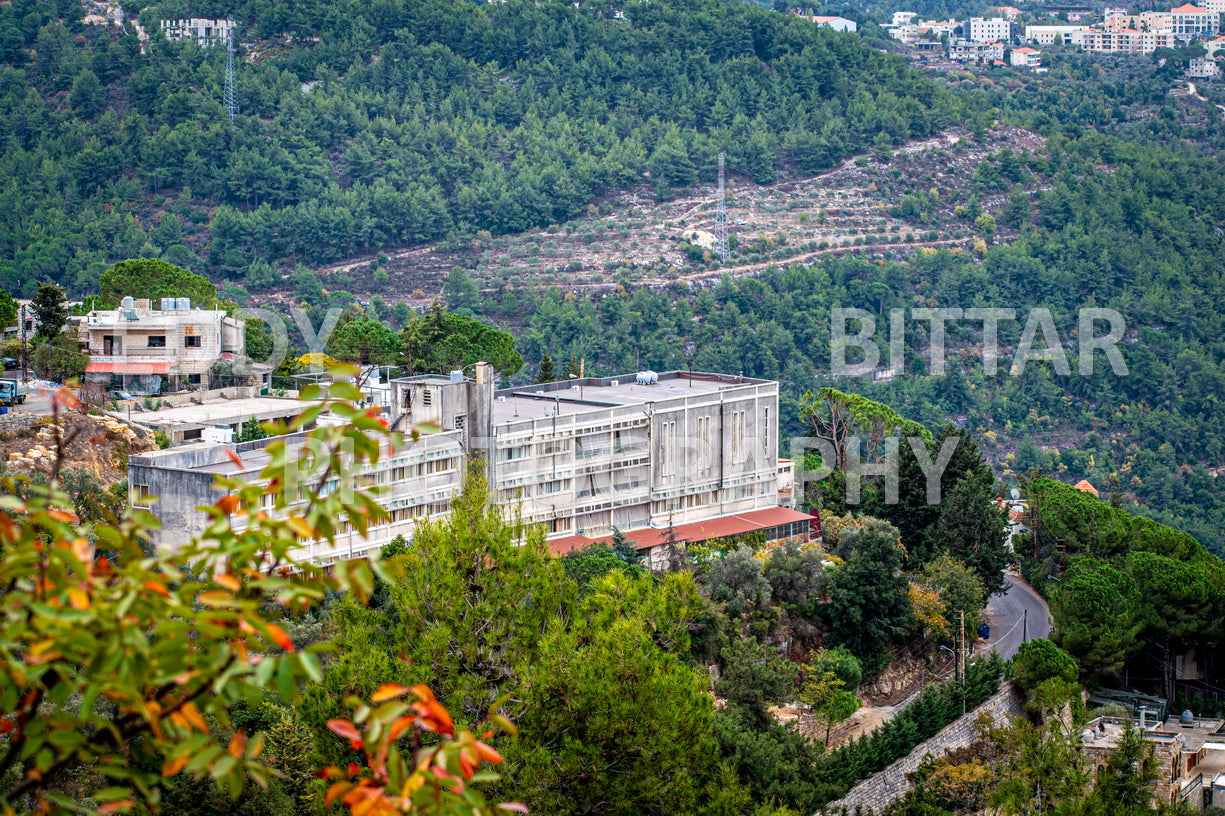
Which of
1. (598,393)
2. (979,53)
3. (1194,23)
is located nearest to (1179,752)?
(598,393)

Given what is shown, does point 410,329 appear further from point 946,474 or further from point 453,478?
point 946,474

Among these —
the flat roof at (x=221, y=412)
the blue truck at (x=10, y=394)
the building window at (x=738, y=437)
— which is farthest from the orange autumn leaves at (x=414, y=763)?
the blue truck at (x=10, y=394)

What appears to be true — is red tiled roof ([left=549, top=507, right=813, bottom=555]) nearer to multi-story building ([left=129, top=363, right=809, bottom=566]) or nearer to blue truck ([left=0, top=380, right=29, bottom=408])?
multi-story building ([left=129, top=363, right=809, bottom=566])

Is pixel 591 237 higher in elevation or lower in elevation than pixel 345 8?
lower

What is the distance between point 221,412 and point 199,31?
6918 cm

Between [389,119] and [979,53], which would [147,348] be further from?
[979,53]

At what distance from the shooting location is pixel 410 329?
41625 mm

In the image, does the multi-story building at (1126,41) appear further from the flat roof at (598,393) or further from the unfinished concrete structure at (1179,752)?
the unfinished concrete structure at (1179,752)

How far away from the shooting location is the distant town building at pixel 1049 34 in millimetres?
144625

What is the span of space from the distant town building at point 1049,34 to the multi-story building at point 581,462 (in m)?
122

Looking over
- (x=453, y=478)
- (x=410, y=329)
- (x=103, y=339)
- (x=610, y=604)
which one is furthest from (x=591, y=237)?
(x=610, y=604)

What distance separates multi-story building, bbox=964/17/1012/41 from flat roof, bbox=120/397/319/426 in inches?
4837

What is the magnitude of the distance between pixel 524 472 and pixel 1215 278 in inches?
2742

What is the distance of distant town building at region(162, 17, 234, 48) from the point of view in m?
93.8
